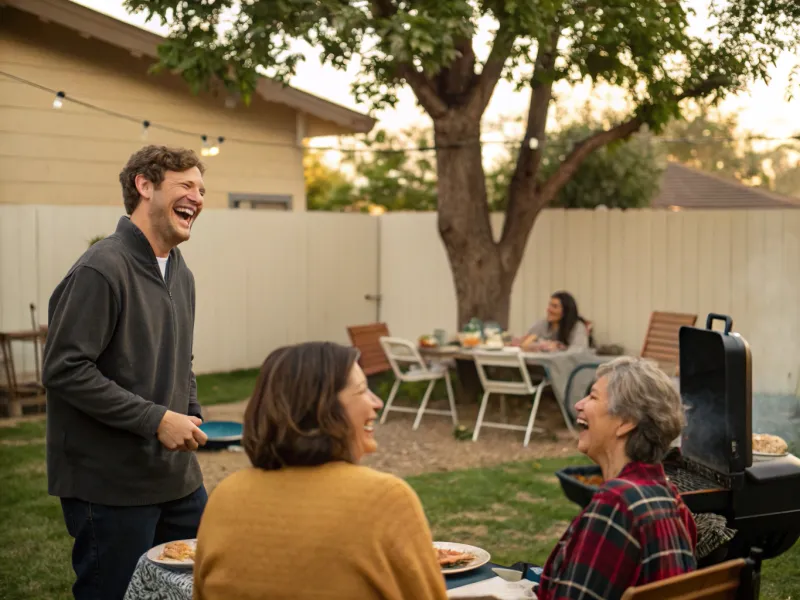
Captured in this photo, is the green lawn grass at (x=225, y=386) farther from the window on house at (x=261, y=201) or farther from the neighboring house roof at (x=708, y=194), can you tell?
the neighboring house roof at (x=708, y=194)

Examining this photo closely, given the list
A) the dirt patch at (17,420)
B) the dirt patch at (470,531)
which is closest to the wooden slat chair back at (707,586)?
the dirt patch at (470,531)

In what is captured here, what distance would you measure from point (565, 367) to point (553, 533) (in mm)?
3063

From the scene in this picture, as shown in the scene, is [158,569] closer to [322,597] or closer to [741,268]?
[322,597]

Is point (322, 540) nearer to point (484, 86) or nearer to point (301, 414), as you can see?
point (301, 414)

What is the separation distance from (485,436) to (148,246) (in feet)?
20.6

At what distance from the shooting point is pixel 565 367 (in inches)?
347

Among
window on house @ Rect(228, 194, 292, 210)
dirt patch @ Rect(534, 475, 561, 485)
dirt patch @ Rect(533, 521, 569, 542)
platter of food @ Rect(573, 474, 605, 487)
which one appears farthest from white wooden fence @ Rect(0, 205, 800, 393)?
platter of food @ Rect(573, 474, 605, 487)

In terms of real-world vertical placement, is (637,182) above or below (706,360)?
above

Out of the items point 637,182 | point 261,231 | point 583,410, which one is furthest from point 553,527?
point 637,182

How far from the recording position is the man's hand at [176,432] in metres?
2.83

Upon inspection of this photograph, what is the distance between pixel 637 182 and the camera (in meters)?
17.2

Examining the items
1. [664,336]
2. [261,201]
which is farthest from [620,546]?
[261,201]

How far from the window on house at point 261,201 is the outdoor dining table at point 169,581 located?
36.1ft

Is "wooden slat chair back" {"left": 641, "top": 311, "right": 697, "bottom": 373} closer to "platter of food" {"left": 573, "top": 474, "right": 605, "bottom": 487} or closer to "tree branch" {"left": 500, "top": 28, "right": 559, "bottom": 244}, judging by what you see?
"tree branch" {"left": 500, "top": 28, "right": 559, "bottom": 244}
